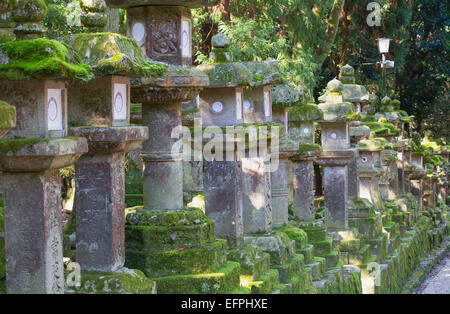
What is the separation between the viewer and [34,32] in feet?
22.5

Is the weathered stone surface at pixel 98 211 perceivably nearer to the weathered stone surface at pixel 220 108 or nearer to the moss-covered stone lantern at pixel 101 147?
the moss-covered stone lantern at pixel 101 147

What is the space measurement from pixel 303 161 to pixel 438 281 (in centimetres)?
733

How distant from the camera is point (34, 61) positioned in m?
6.56

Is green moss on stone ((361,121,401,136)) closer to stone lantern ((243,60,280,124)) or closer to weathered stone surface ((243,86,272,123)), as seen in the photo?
stone lantern ((243,60,280,124))

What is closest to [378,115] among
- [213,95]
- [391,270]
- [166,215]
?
[391,270]

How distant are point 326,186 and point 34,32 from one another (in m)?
10.2

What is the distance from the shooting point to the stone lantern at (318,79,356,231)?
1623 cm

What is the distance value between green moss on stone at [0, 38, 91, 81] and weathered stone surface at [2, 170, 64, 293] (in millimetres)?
775

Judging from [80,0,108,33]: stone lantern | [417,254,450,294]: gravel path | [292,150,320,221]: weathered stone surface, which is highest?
[80,0,108,33]: stone lantern

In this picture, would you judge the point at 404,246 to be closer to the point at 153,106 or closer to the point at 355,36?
the point at 355,36

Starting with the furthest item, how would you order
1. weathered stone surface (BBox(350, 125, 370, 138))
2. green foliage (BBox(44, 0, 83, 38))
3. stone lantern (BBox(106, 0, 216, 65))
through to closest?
1. weathered stone surface (BBox(350, 125, 370, 138))
2. green foliage (BBox(44, 0, 83, 38))
3. stone lantern (BBox(106, 0, 216, 65))

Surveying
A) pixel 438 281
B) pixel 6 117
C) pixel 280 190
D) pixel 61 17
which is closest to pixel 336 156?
pixel 280 190

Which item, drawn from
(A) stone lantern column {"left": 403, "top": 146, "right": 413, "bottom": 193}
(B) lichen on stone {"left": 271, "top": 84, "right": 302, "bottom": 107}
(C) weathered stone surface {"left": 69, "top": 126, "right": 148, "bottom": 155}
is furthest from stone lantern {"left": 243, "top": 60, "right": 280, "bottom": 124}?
(A) stone lantern column {"left": 403, "top": 146, "right": 413, "bottom": 193}

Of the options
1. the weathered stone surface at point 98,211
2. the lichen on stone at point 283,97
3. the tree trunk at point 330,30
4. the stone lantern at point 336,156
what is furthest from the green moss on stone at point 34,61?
the tree trunk at point 330,30
